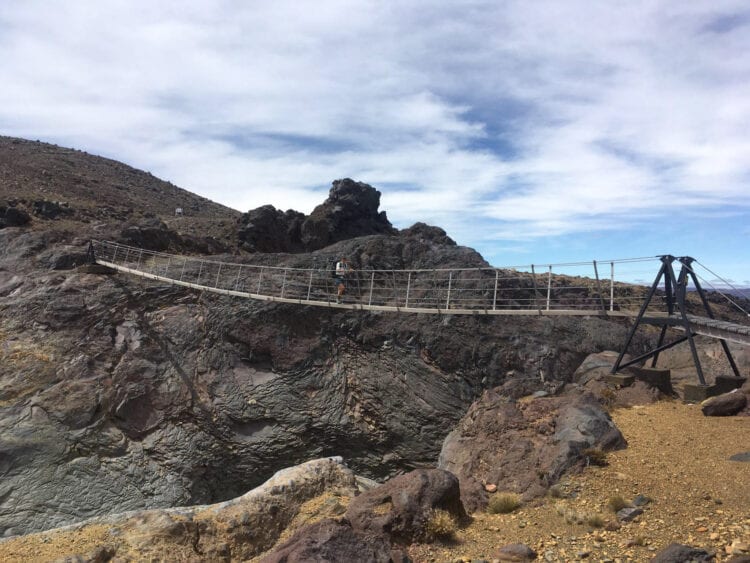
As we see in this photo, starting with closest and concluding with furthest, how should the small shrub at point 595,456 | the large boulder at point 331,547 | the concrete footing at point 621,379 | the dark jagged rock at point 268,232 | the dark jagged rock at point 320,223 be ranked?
the large boulder at point 331,547
the small shrub at point 595,456
the concrete footing at point 621,379
the dark jagged rock at point 268,232
the dark jagged rock at point 320,223

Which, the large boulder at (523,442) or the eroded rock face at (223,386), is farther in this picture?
the eroded rock face at (223,386)

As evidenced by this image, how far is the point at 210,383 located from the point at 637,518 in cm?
1198

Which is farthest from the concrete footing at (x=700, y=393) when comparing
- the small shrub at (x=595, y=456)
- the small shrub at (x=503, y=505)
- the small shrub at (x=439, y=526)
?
the small shrub at (x=439, y=526)

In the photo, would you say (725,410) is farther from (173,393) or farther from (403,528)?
(173,393)

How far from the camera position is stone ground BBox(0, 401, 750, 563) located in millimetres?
4883

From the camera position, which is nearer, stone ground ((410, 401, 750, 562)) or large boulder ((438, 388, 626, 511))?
stone ground ((410, 401, 750, 562))

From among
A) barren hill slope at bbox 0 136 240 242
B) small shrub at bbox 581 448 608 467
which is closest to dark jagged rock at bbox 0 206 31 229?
barren hill slope at bbox 0 136 240 242

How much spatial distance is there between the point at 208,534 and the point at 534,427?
17.2 ft

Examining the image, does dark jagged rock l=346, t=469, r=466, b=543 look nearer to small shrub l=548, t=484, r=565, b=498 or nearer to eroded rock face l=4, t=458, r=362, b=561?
small shrub l=548, t=484, r=565, b=498

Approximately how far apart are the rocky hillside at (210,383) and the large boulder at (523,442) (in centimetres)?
380

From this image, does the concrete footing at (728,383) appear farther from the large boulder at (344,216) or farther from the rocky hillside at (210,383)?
the large boulder at (344,216)

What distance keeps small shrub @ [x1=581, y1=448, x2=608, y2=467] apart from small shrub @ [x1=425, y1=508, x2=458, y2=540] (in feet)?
7.85

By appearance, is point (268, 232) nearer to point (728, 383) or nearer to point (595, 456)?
point (728, 383)

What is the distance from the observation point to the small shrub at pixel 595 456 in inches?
261
